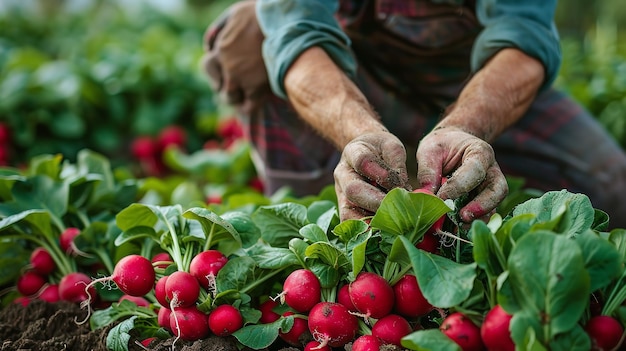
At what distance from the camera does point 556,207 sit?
1563mm

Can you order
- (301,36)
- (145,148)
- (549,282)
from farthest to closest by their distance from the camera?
(145,148) → (301,36) → (549,282)

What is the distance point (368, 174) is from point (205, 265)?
459mm

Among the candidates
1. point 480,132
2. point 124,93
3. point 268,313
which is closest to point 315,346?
point 268,313

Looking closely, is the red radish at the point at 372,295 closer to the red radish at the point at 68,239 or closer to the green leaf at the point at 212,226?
the green leaf at the point at 212,226

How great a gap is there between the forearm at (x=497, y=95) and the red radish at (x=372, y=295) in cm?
56

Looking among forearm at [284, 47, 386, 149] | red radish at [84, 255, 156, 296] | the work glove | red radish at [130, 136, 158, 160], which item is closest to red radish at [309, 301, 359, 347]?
red radish at [84, 255, 156, 296]

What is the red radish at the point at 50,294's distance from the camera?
7.00ft

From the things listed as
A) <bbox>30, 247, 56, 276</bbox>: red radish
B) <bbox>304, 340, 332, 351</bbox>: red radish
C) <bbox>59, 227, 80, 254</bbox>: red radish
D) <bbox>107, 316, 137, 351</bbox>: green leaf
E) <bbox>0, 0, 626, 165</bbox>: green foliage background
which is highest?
<bbox>304, 340, 332, 351</bbox>: red radish

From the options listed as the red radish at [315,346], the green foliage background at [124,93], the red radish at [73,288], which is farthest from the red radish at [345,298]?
the green foliage background at [124,93]

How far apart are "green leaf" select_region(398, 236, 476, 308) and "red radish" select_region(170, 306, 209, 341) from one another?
549 millimetres

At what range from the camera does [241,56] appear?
9.54ft

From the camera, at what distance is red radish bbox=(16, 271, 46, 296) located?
2.19 meters

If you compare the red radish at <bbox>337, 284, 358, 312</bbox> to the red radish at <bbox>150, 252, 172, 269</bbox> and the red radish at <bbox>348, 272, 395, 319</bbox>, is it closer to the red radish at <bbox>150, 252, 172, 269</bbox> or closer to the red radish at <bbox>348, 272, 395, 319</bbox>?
the red radish at <bbox>348, 272, 395, 319</bbox>

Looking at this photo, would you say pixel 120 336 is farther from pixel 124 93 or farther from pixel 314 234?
pixel 124 93
